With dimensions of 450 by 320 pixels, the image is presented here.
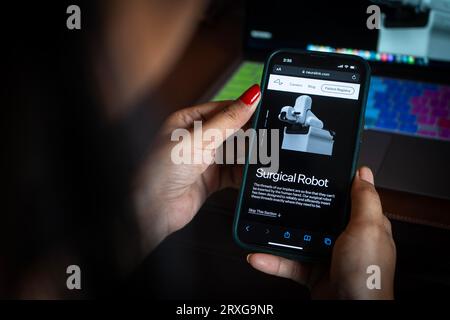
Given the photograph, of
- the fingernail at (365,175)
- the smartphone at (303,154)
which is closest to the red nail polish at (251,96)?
the smartphone at (303,154)

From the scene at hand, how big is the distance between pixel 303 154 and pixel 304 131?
0.10 feet

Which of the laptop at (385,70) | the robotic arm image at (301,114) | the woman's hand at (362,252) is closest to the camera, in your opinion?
the woman's hand at (362,252)

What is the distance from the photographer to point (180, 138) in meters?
0.69

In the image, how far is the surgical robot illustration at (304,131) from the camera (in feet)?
2.11

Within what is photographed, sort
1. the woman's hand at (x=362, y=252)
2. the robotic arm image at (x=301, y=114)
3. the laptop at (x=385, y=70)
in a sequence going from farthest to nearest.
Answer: the laptop at (x=385, y=70) → the robotic arm image at (x=301, y=114) → the woman's hand at (x=362, y=252)

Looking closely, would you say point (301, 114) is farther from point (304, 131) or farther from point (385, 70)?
point (385, 70)

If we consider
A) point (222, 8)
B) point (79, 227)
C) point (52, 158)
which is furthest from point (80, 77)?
point (222, 8)

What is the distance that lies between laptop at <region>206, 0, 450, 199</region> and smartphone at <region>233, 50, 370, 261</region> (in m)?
0.12

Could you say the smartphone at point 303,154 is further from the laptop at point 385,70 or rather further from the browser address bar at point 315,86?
the laptop at point 385,70

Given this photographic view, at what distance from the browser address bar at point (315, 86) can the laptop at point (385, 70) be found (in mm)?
135

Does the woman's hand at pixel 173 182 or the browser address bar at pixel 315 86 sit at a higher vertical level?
the browser address bar at pixel 315 86

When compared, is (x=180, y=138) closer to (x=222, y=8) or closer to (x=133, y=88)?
(x=133, y=88)

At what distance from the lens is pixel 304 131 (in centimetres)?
65
